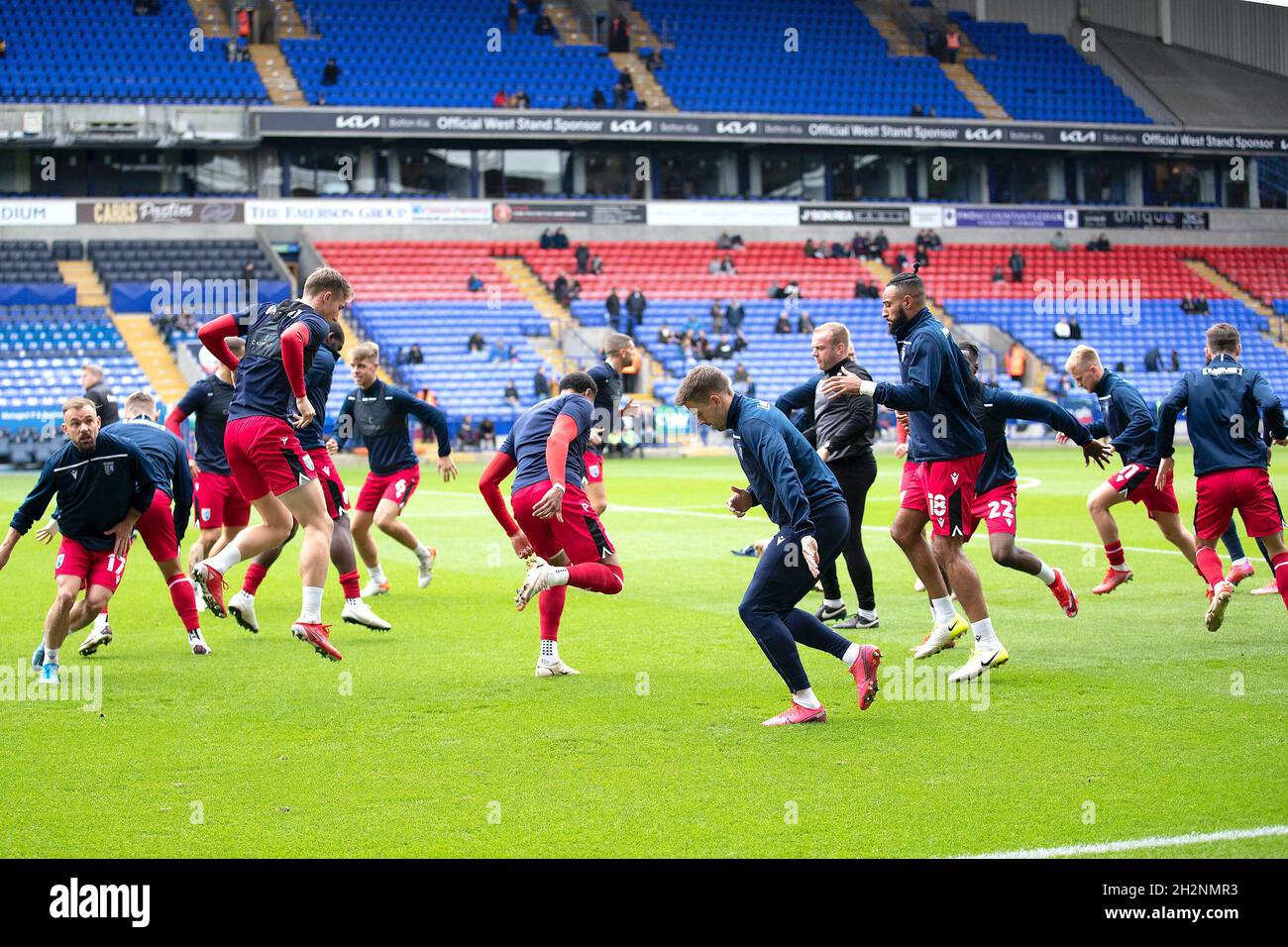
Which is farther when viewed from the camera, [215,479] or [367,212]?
[367,212]

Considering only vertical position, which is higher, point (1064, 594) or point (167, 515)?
point (167, 515)

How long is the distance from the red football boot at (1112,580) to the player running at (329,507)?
618 centimetres

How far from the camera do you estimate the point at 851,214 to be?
187 feet

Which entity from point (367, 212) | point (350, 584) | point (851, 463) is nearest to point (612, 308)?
point (367, 212)

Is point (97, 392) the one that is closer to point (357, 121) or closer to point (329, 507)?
point (329, 507)

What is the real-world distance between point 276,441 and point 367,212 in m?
44.0

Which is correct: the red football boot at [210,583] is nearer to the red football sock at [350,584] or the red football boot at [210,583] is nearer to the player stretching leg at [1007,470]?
the red football sock at [350,584]

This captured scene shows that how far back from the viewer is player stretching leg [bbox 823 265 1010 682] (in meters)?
8.96

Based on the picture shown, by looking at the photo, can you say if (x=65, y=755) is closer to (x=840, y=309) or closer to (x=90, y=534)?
(x=90, y=534)

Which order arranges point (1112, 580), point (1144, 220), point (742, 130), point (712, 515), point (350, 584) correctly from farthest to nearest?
point (1144, 220), point (742, 130), point (712, 515), point (1112, 580), point (350, 584)

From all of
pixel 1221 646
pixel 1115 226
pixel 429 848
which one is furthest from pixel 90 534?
pixel 1115 226

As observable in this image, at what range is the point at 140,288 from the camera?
46.1 metres

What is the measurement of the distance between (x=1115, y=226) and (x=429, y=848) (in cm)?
5938

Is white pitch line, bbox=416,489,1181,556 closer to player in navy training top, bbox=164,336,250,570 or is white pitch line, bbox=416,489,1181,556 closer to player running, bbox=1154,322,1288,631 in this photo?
player running, bbox=1154,322,1288,631
